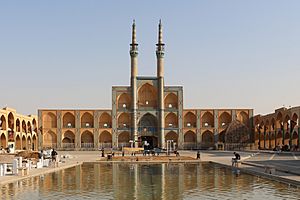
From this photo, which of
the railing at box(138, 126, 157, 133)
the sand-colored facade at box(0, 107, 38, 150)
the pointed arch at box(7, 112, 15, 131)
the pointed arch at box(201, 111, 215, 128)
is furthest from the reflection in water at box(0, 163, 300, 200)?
the pointed arch at box(201, 111, 215, 128)

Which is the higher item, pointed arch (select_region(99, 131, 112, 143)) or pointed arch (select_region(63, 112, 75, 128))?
pointed arch (select_region(63, 112, 75, 128))

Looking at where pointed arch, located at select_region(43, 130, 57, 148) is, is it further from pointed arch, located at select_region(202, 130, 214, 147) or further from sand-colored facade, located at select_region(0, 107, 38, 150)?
pointed arch, located at select_region(202, 130, 214, 147)

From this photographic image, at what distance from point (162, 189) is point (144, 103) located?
2050 inches

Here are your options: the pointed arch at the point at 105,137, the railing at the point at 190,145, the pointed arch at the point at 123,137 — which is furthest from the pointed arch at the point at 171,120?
the pointed arch at the point at 105,137

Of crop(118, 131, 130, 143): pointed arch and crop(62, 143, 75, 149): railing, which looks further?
crop(118, 131, 130, 143): pointed arch

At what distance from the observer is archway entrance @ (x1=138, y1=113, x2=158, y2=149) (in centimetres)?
6638

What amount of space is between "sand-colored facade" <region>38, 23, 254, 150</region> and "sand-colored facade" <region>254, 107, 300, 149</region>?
153cm

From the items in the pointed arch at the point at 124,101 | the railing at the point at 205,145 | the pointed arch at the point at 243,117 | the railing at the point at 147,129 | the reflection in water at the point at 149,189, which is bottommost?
the railing at the point at 205,145

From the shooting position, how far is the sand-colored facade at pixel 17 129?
188 feet

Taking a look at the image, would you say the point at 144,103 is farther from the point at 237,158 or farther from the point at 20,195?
the point at 20,195

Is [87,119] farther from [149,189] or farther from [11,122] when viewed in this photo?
[149,189]

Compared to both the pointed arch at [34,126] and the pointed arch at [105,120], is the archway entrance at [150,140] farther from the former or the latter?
the pointed arch at [34,126]

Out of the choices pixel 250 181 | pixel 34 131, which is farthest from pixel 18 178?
pixel 34 131

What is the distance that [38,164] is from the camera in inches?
1058
